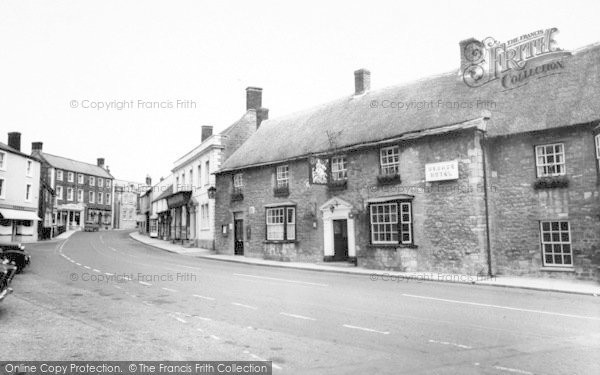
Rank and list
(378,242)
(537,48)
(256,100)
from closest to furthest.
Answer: (537,48) < (378,242) < (256,100)

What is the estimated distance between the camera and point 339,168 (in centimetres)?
2192

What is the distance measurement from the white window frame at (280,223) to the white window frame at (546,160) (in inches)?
467

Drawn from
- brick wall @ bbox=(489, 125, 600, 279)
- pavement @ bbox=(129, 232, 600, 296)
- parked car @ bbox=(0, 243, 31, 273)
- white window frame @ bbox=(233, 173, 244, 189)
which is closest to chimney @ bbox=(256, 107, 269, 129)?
white window frame @ bbox=(233, 173, 244, 189)

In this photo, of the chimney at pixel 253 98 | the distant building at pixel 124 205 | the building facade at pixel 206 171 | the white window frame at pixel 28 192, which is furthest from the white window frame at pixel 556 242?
the distant building at pixel 124 205

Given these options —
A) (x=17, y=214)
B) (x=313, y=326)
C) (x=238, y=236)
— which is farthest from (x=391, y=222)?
(x=17, y=214)

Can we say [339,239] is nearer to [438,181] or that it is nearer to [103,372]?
[438,181]

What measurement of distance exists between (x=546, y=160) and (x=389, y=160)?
6.12 metres

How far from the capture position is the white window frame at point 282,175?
24469 millimetres

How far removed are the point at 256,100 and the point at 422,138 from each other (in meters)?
18.3

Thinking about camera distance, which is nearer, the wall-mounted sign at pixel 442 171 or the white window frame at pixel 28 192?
the wall-mounted sign at pixel 442 171

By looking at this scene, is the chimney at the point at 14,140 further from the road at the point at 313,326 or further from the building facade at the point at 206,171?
the road at the point at 313,326

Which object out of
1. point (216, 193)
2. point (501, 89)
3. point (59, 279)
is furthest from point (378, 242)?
point (216, 193)

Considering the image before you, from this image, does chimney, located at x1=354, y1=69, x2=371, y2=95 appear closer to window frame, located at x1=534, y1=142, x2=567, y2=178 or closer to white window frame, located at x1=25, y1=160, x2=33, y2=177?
window frame, located at x1=534, y1=142, x2=567, y2=178

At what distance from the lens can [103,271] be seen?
672 inches
